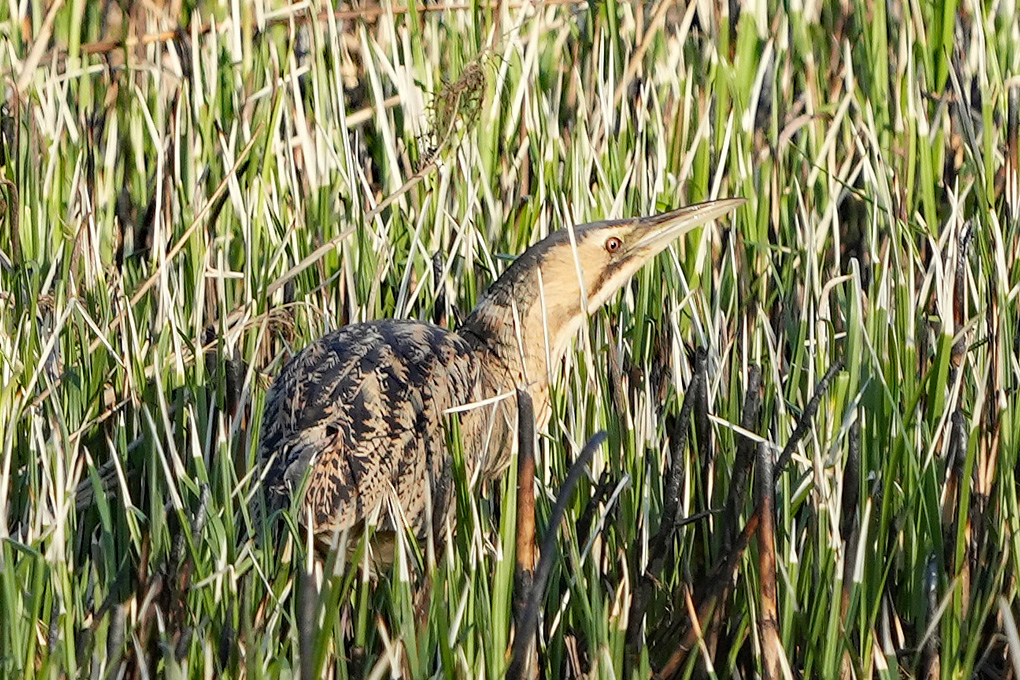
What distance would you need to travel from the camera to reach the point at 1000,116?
227cm

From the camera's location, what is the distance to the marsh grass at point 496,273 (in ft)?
4.48

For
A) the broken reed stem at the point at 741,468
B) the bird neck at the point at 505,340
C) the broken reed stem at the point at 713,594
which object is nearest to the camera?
the broken reed stem at the point at 713,594

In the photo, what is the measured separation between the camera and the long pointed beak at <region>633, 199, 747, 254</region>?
1.92 meters

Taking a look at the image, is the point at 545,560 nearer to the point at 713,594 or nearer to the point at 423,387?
the point at 713,594

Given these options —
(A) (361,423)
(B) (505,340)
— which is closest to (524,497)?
(A) (361,423)

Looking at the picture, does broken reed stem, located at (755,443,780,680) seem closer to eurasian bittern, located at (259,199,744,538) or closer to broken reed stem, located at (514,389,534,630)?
broken reed stem, located at (514,389,534,630)

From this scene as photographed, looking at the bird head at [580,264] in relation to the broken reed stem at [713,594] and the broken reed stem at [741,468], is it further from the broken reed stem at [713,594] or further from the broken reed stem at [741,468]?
the broken reed stem at [713,594]

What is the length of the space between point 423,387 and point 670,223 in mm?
475

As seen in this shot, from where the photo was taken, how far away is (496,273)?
2062 millimetres

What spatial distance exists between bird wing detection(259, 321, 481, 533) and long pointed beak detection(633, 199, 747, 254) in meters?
0.35

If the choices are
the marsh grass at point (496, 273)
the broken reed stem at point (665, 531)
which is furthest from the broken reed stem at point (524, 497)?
the broken reed stem at point (665, 531)

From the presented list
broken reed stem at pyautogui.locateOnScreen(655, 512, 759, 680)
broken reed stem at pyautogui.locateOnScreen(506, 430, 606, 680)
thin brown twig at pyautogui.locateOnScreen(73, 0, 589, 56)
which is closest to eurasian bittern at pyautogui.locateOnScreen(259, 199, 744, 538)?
broken reed stem at pyautogui.locateOnScreen(506, 430, 606, 680)

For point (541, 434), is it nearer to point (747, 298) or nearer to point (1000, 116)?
point (747, 298)

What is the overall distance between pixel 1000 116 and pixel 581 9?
2.47ft
